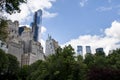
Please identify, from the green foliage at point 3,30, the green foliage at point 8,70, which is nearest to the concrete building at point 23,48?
the green foliage at point 8,70

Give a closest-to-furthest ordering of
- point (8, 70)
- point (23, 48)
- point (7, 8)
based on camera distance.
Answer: point (7, 8) < point (8, 70) < point (23, 48)

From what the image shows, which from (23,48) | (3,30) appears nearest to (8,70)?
(3,30)

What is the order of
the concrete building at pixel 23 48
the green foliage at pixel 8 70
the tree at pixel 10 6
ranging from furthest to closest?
the concrete building at pixel 23 48 < the green foliage at pixel 8 70 < the tree at pixel 10 6

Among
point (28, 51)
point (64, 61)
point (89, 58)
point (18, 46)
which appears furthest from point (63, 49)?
point (28, 51)

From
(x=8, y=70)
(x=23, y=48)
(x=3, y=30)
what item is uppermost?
(x=23, y=48)

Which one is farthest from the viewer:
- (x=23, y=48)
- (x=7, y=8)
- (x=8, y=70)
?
(x=23, y=48)

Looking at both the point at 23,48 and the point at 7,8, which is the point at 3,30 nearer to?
the point at 7,8

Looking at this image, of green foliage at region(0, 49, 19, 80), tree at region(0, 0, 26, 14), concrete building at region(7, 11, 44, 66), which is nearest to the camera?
tree at region(0, 0, 26, 14)

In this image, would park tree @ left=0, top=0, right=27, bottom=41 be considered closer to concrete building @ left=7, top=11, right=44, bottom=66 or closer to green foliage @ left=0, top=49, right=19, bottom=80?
green foliage @ left=0, top=49, right=19, bottom=80

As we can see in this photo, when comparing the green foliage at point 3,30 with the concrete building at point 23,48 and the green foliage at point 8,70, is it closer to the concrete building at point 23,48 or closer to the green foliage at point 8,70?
the green foliage at point 8,70

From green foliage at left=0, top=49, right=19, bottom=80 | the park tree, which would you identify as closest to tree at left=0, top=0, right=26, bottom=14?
the park tree

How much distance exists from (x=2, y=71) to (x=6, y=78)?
4.57m

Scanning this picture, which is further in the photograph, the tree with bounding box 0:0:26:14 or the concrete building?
the concrete building

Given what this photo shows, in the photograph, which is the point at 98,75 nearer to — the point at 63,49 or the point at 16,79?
the point at 63,49
